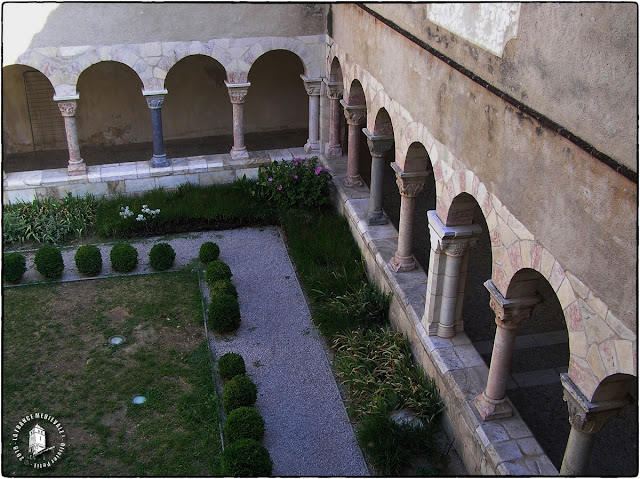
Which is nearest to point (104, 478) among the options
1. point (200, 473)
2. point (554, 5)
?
point (200, 473)

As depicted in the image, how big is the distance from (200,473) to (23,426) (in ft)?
7.94

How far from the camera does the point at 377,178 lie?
12.8 meters

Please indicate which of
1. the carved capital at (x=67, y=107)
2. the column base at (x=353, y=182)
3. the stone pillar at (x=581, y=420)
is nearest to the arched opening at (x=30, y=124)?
the carved capital at (x=67, y=107)

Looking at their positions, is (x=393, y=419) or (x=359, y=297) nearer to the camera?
(x=393, y=419)

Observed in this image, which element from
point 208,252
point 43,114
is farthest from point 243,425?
point 43,114

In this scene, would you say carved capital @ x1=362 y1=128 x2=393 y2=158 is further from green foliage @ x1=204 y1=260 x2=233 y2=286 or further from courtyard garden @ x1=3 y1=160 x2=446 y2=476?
green foliage @ x1=204 y1=260 x2=233 y2=286

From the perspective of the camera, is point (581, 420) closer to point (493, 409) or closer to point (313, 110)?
point (493, 409)

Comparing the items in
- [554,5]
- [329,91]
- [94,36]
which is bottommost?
[329,91]

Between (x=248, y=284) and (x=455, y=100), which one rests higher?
(x=455, y=100)

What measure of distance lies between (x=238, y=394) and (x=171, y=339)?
2.07m

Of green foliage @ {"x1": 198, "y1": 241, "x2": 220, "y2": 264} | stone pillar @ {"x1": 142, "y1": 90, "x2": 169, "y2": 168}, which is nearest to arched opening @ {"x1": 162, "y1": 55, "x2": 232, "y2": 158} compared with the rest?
stone pillar @ {"x1": 142, "y1": 90, "x2": 169, "y2": 168}

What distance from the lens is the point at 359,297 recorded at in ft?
37.8

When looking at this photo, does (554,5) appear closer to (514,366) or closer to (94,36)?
(514,366)

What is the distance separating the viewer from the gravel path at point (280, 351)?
9.34m
